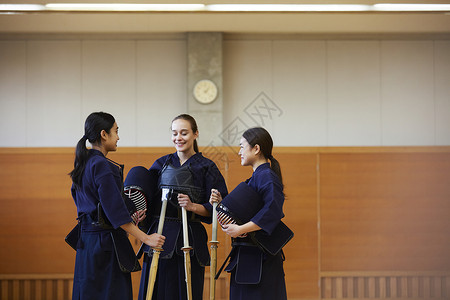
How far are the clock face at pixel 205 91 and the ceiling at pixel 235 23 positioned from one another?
60 centimetres

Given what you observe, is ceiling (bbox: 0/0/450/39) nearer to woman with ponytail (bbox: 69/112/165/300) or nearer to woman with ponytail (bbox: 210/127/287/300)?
woman with ponytail (bbox: 210/127/287/300)

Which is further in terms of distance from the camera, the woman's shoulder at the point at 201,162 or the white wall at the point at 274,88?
the white wall at the point at 274,88

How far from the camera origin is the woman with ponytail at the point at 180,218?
294 centimetres

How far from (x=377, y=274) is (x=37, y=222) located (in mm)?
3631

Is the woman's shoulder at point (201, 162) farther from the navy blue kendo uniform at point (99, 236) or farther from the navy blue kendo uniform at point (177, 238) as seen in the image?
the navy blue kendo uniform at point (99, 236)

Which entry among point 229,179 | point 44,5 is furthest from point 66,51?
point 229,179

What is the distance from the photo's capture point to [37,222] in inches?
211

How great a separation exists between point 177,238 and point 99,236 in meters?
0.47

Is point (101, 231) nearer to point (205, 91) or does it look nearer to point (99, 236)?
point (99, 236)

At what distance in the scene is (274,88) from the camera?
608cm

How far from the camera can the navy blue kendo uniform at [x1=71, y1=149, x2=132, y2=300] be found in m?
2.65

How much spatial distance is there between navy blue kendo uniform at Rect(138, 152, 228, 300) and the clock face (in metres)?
2.78

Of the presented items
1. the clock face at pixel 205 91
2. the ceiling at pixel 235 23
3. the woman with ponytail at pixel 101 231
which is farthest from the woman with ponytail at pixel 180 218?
the clock face at pixel 205 91

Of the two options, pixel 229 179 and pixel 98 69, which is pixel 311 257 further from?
pixel 98 69
